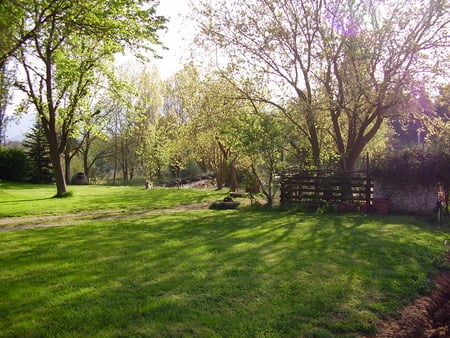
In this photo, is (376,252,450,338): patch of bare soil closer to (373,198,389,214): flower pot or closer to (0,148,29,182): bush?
(373,198,389,214): flower pot

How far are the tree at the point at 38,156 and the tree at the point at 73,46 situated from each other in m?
13.0

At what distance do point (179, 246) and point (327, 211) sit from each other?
809cm

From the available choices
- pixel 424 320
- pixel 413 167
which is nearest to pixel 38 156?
pixel 413 167

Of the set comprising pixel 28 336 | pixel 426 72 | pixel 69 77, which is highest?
pixel 69 77

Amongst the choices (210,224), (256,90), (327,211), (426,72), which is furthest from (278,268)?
(256,90)

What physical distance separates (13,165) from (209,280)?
31.3 metres

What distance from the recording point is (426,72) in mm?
14258

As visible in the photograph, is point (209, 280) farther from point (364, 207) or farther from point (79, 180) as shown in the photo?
point (79, 180)

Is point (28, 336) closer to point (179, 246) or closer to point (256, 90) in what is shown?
point (179, 246)

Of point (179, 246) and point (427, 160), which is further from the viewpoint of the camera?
point (427, 160)

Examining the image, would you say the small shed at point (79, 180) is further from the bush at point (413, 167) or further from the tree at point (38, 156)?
the bush at point (413, 167)

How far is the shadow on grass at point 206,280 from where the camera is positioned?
403 centimetres

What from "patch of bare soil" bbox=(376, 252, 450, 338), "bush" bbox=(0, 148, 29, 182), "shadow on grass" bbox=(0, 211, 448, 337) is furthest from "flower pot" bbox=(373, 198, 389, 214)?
"bush" bbox=(0, 148, 29, 182)

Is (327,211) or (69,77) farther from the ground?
(69,77)
